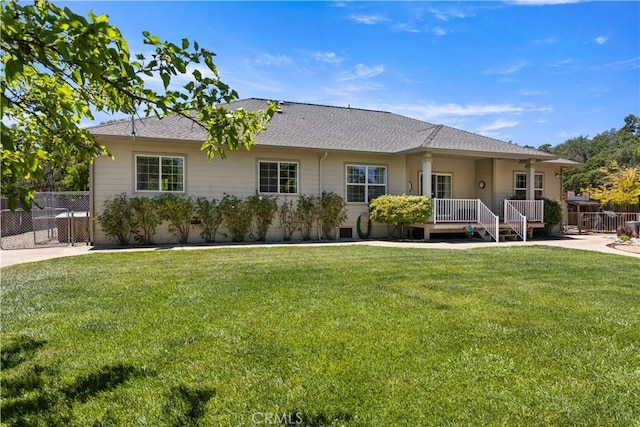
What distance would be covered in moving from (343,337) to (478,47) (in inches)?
501

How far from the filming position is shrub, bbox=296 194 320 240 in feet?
45.5

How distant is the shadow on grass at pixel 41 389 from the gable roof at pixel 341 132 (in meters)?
10.0

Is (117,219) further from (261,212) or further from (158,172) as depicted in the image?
(261,212)

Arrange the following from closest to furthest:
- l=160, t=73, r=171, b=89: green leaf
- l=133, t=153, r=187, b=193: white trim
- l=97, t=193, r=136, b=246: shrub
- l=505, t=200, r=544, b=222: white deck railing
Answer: l=160, t=73, r=171, b=89: green leaf
l=97, t=193, r=136, b=246: shrub
l=133, t=153, r=187, b=193: white trim
l=505, t=200, r=544, b=222: white deck railing

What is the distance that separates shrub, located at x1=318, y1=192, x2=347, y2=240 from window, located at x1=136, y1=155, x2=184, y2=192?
4.90 meters

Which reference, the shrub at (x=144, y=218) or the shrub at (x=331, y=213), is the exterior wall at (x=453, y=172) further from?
the shrub at (x=144, y=218)

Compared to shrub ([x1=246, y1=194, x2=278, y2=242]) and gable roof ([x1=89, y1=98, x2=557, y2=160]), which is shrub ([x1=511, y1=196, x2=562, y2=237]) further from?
shrub ([x1=246, y1=194, x2=278, y2=242])

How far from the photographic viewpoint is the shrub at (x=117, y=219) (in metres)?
11.6

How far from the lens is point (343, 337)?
355 centimetres

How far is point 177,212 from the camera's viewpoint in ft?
40.1

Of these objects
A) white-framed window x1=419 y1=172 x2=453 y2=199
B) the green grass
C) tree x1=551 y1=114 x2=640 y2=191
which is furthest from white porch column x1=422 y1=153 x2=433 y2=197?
tree x1=551 y1=114 x2=640 y2=191

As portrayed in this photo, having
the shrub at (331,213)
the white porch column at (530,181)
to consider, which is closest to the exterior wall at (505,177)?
the white porch column at (530,181)

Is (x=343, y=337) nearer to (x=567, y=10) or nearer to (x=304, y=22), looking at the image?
(x=304, y=22)

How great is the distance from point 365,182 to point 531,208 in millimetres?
6793
